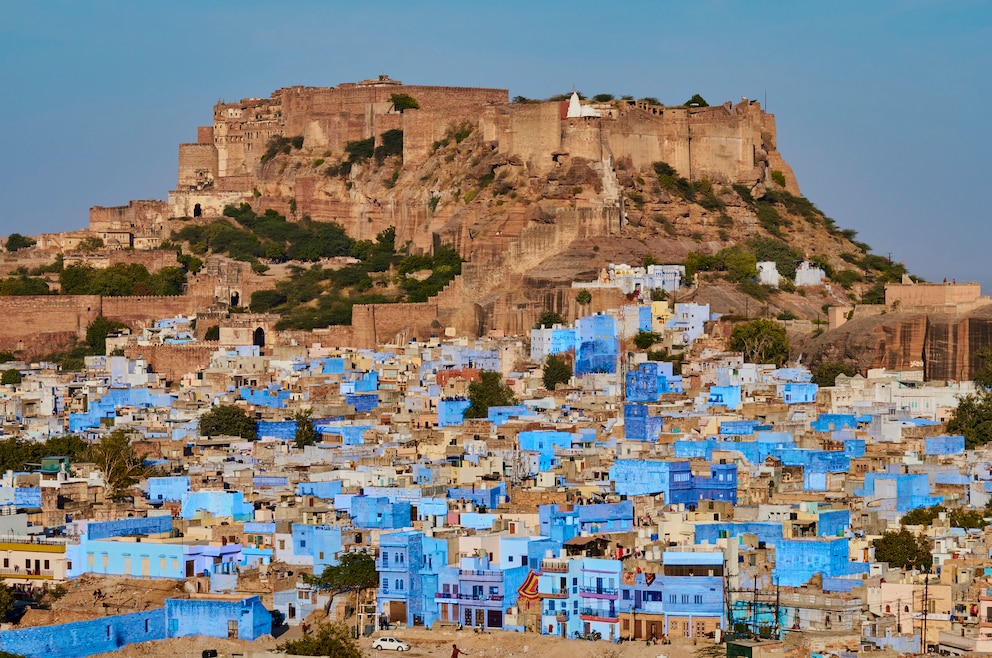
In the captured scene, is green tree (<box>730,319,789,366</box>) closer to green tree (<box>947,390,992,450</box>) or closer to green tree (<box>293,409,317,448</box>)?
green tree (<box>947,390,992,450</box>)

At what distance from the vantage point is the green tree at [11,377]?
179 ft

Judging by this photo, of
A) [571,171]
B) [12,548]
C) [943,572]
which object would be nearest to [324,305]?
[571,171]

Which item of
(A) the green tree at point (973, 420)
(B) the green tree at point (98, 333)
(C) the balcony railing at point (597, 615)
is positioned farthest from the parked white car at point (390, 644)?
(B) the green tree at point (98, 333)

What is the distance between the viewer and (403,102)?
68562 millimetres

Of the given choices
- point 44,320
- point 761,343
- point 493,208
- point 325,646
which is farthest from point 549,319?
point 325,646

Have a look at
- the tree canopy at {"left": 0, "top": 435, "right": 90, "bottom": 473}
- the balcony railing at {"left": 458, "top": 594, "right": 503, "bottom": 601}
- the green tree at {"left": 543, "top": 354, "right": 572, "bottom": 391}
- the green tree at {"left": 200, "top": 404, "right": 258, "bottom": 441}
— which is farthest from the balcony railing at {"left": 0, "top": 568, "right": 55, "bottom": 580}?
the green tree at {"left": 543, "top": 354, "right": 572, "bottom": 391}

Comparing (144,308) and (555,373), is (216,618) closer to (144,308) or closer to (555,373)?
(555,373)

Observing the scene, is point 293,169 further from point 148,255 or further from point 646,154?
point 646,154

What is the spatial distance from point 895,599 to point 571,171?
30.5 m

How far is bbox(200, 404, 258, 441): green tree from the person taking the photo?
45.5 meters

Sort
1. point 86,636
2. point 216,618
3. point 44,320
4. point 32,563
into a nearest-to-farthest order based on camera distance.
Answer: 1. point 86,636
2. point 216,618
3. point 32,563
4. point 44,320

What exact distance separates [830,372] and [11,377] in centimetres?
1939

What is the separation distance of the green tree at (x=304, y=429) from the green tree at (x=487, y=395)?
10.6ft

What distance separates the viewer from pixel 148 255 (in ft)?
215
